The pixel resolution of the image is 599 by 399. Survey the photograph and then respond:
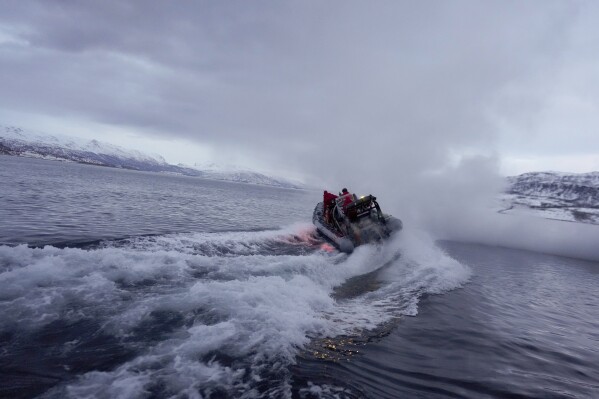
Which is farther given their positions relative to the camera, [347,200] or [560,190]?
[560,190]

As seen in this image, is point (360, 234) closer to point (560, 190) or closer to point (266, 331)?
point (266, 331)

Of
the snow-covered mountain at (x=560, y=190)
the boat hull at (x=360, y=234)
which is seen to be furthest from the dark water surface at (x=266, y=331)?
the snow-covered mountain at (x=560, y=190)

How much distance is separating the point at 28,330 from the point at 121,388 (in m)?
3.83

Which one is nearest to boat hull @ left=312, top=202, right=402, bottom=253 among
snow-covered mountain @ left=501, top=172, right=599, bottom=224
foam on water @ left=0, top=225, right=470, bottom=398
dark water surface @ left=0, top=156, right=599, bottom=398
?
dark water surface @ left=0, top=156, right=599, bottom=398

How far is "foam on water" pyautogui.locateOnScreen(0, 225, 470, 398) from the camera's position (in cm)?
694

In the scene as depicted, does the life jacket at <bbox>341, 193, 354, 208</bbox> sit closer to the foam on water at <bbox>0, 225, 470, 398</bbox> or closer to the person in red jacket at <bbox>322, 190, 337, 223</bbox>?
the person in red jacket at <bbox>322, 190, 337, 223</bbox>

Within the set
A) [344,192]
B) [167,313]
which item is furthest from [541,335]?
[344,192]

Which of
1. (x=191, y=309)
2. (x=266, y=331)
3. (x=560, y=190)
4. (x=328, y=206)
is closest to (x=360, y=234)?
(x=328, y=206)

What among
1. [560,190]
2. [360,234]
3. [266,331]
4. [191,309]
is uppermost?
[560,190]

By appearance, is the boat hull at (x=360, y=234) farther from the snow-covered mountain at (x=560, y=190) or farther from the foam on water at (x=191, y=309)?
the snow-covered mountain at (x=560, y=190)

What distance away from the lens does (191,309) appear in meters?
9.98

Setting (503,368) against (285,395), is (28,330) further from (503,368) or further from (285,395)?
(503,368)

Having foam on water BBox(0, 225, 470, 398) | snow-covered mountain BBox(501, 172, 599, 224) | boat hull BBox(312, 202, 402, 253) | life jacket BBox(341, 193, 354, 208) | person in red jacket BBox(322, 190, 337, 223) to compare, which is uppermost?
snow-covered mountain BBox(501, 172, 599, 224)

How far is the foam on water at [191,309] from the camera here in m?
6.94
